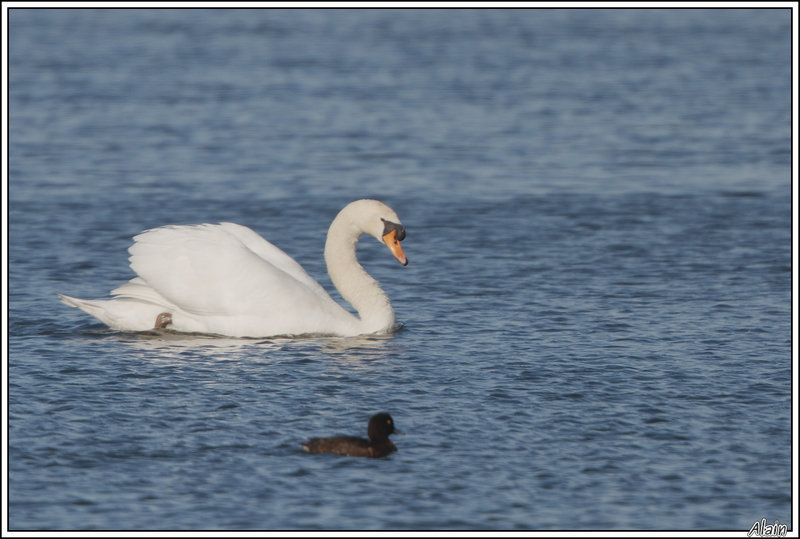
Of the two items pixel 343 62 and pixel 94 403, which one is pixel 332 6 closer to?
pixel 343 62

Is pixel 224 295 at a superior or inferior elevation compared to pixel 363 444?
superior

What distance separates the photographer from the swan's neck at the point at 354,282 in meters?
14.3

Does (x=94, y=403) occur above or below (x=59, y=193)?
below

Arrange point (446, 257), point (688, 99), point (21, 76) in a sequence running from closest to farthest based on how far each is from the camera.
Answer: point (446, 257) < point (688, 99) < point (21, 76)

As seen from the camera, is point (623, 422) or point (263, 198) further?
point (263, 198)

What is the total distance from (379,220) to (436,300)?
180 cm

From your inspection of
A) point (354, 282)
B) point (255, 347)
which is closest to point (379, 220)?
point (354, 282)

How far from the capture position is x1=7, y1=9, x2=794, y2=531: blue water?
952 centimetres

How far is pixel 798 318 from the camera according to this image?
584 inches

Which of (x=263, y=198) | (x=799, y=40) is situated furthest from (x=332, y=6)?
(x=799, y=40)

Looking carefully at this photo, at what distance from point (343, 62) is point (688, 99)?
→ 469 inches

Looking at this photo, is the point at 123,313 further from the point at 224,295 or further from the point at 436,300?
the point at 436,300

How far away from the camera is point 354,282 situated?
1461 cm

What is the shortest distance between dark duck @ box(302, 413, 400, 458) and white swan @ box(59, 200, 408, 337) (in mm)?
3776
